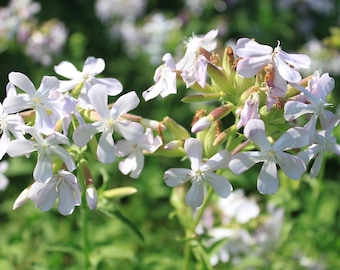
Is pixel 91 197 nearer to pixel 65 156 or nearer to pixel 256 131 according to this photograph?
pixel 65 156

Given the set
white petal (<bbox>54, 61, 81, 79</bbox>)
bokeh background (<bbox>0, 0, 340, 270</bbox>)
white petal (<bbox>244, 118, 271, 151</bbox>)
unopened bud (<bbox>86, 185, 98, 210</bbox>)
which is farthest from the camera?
bokeh background (<bbox>0, 0, 340, 270</bbox>)

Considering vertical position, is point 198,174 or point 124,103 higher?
point 124,103

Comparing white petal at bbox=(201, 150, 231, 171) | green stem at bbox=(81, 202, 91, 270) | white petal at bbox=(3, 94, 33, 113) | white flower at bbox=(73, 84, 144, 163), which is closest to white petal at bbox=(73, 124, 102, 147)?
white flower at bbox=(73, 84, 144, 163)

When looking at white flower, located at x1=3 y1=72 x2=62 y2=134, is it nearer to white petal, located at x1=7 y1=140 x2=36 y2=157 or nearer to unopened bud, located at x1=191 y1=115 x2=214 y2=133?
white petal, located at x1=7 y1=140 x2=36 y2=157

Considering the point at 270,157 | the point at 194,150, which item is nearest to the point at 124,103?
the point at 194,150

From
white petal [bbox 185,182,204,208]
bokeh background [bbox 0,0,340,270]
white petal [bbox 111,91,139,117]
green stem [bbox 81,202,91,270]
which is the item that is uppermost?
white petal [bbox 111,91,139,117]

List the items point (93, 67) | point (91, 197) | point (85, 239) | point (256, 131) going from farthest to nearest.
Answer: point (85, 239)
point (93, 67)
point (91, 197)
point (256, 131)

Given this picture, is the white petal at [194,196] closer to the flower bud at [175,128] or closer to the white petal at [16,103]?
the flower bud at [175,128]

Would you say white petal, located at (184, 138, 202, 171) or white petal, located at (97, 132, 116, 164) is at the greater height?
white petal, located at (97, 132, 116, 164)
